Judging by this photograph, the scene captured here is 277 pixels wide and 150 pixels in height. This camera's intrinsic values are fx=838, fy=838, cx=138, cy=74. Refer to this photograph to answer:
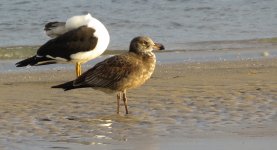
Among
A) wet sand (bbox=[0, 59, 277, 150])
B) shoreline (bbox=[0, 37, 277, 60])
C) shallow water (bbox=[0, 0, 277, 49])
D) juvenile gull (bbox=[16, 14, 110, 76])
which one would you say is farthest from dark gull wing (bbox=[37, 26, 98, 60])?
shallow water (bbox=[0, 0, 277, 49])

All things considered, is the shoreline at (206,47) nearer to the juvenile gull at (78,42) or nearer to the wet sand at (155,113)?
the wet sand at (155,113)

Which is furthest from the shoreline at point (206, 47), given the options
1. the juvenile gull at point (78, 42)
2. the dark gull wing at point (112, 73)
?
the dark gull wing at point (112, 73)

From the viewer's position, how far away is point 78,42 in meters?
9.99

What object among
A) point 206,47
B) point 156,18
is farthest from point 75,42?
point 156,18

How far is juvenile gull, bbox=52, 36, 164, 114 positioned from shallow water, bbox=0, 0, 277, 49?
6.09m

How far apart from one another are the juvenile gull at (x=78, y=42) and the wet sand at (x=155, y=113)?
1.48 feet

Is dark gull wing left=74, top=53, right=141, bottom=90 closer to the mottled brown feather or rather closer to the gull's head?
the mottled brown feather

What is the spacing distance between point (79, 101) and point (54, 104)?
30 cm

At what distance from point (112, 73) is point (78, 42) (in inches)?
77.4

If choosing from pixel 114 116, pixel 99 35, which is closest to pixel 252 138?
pixel 114 116

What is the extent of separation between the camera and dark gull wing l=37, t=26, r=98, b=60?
996 cm

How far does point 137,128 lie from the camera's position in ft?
24.5

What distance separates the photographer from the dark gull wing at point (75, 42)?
9.96 m

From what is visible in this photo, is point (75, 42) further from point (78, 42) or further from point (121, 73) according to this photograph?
point (121, 73)
